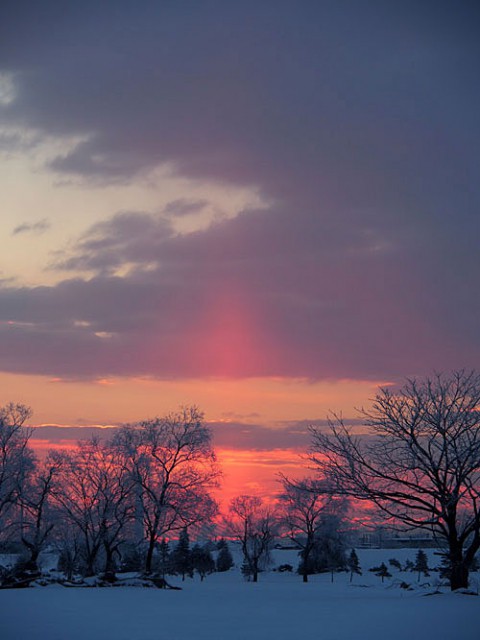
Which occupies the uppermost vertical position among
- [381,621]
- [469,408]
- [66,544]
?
[469,408]

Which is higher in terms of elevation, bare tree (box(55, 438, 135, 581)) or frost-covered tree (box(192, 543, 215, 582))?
bare tree (box(55, 438, 135, 581))

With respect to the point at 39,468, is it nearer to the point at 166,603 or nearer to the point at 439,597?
the point at 166,603

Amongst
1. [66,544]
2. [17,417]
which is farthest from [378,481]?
[66,544]

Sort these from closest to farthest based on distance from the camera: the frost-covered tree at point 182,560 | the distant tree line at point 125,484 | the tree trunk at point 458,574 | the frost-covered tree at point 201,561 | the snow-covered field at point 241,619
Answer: the snow-covered field at point 241,619
the tree trunk at point 458,574
the distant tree line at point 125,484
the frost-covered tree at point 201,561
the frost-covered tree at point 182,560

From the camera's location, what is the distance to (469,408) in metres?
23.0

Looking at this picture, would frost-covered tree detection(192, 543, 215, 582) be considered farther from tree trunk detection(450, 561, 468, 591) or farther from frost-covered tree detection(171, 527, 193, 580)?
tree trunk detection(450, 561, 468, 591)

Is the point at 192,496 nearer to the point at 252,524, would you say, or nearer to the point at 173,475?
the point at 173,475

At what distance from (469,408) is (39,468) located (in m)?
36.2

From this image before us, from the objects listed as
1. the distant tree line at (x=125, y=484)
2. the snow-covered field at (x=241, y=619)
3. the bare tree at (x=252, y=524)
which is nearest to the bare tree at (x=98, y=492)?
the distant tree line at (x=125, y=484)

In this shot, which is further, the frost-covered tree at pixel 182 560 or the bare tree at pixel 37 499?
the frost-covered tree at pixel 182 560

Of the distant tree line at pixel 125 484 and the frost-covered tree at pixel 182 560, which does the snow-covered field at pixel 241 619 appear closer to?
the distant tree line at pixel 125 484

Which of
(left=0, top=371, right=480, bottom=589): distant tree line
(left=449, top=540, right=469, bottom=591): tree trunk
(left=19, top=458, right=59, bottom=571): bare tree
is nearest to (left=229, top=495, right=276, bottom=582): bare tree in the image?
(left=0, top=371, right=480, bottom=589): distant tree line

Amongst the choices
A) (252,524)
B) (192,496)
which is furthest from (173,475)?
(252,524)

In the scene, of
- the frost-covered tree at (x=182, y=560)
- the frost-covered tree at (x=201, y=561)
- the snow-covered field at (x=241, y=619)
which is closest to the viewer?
the snow-covered field at (x=241, y=619)
